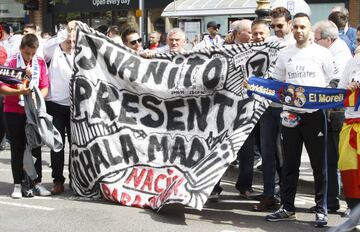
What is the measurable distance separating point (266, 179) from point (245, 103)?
88 centimetres

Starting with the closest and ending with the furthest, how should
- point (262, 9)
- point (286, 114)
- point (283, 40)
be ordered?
point (286, 114)
point (283, 40)
point (262, 9)

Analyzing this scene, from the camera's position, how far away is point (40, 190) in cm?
756

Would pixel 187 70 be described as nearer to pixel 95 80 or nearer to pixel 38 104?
pixel 95 80

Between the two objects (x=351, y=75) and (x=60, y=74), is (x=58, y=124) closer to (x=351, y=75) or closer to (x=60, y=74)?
(x=60, y=74)

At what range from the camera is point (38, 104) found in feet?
23.7

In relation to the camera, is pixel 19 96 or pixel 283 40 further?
pixel 19 96

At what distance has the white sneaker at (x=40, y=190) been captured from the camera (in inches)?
297

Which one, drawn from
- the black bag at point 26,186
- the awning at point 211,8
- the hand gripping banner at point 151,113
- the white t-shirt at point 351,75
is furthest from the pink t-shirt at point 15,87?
the awning at point 211,8

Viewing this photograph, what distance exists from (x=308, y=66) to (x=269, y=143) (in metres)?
1.11

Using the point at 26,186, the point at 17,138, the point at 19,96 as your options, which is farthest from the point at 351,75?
the point at 26,186

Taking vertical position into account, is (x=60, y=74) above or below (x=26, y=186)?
above

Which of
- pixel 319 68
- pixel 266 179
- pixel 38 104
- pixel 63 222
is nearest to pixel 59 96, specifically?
pixel 38 104

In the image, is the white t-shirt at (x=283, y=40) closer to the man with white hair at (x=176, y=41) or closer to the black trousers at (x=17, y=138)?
the man with white hair at (x=176, y=41)

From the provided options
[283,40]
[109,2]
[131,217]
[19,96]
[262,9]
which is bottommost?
[131,217]
